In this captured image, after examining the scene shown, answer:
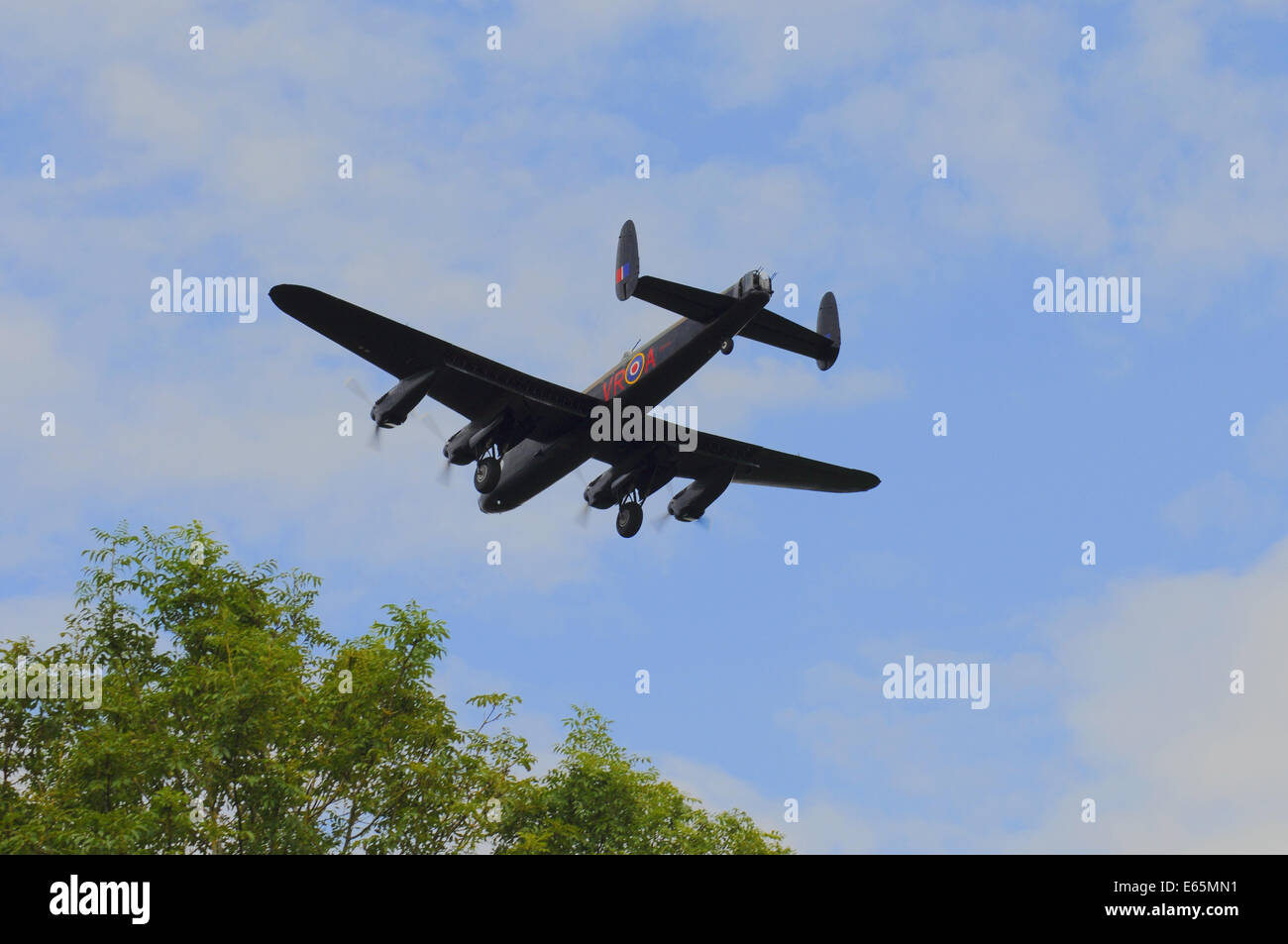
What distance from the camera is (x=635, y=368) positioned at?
33.7m

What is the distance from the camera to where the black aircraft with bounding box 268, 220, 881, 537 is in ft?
104

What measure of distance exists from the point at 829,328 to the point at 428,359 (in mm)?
11543

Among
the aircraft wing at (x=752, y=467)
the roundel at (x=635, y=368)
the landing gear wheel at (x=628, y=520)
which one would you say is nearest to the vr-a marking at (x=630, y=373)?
the roundel at (x=635, y=368)

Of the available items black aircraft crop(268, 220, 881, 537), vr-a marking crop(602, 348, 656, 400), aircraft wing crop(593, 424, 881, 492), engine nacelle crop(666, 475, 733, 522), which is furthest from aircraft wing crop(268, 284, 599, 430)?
engine nacelle crop(666, 475, 733, 522)

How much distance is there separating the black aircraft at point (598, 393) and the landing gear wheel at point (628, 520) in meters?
0.04

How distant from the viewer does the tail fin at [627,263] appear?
3255 centimetres

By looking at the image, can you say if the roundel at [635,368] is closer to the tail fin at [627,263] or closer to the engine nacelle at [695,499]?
the tail fin at [627,263]

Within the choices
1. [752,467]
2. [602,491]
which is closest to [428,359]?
[602,491]

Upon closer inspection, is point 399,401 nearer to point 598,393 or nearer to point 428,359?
point 428,359
